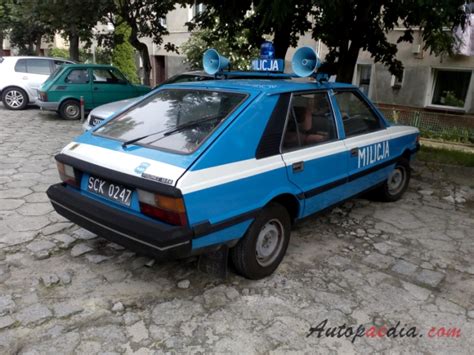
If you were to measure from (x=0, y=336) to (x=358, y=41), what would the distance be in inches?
266

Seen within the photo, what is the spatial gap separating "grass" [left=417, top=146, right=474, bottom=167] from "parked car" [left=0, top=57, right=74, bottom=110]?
10053 millimetres

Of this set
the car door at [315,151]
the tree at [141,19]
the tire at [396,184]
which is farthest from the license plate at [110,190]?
the tree at [141,19]

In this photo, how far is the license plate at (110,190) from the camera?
289cm

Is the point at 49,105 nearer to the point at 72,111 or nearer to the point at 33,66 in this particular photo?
the point at 72,111

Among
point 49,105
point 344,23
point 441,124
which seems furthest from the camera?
point 441,124

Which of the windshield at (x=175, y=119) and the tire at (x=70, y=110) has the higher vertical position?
the windshield at (x=175, y=119)

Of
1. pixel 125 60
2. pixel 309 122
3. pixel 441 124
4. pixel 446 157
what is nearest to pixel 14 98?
pixel 125 60

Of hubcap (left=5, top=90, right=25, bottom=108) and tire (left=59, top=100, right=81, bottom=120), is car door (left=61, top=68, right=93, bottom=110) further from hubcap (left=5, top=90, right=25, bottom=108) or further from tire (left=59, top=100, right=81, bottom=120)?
hubcap (left=5, top=90, right=25, bottom=108)

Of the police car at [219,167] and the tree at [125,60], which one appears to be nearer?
the police car at [219,167]

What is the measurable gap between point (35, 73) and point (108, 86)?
293 centimetres

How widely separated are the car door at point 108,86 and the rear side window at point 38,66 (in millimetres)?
2576

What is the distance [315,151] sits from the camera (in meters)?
3.57

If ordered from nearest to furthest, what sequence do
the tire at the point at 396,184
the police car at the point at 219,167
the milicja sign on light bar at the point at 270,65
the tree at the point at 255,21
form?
the police car at the point at 219,167 < the milicja sign on light bar at the point at 270,65 < the tire at the point at 396,184 < the tree at the point at 255,21

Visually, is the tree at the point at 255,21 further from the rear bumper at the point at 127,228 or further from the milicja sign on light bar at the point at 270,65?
the rear bumper at the point at 127,228
